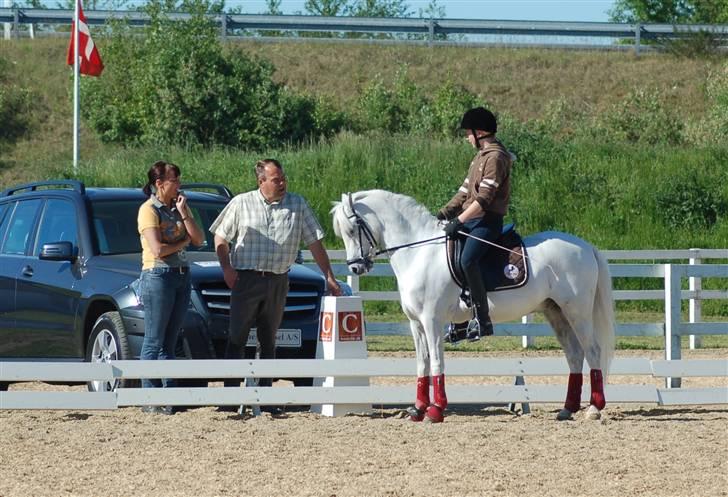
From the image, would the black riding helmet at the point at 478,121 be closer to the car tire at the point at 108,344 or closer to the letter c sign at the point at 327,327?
the letter c sign at the point at 327,327

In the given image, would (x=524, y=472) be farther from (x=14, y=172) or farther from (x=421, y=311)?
(x=14, y=172)

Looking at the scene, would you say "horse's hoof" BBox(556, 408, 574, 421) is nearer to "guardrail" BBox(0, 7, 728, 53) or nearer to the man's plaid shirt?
the man's plaid shirt

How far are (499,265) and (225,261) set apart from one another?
2.19 meters

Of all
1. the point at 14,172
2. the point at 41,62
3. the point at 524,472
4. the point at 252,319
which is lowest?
the point at 524,472

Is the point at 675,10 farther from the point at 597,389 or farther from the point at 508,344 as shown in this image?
the point at 597,389

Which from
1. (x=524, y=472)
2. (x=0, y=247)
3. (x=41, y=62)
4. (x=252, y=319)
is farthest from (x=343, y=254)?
(x=41, y=62)

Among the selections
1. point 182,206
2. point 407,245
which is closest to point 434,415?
point 407,245

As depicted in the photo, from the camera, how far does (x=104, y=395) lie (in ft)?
36.7

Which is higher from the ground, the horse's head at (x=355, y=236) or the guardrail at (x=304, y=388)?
the horse's head at (x=355, y=236)

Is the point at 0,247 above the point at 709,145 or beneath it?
beneath

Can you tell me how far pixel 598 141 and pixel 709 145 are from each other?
2.64 meters

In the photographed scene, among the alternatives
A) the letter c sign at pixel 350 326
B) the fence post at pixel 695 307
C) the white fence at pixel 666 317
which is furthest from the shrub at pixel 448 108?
the letter c sign at pixel 350 326

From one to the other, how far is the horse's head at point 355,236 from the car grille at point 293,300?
43.8 inches

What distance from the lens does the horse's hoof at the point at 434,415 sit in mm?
10930
